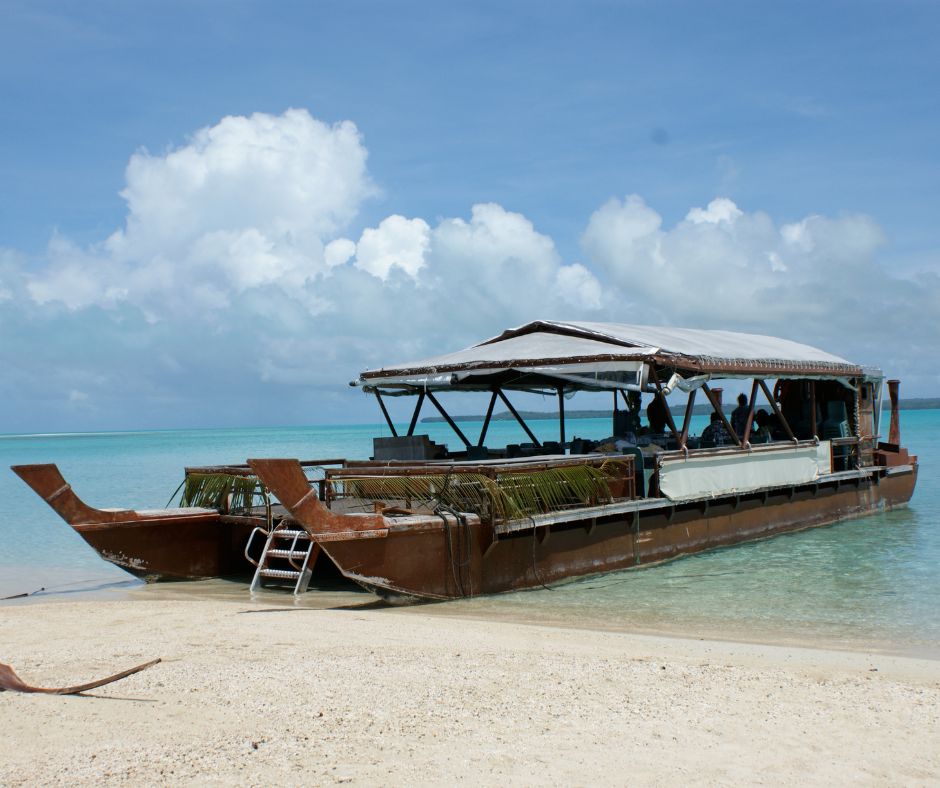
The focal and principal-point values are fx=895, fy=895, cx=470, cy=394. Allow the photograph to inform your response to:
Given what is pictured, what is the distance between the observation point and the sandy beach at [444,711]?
15.0 ft

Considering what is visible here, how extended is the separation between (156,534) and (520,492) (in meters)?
4.68

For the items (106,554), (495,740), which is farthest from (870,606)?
(106,554)

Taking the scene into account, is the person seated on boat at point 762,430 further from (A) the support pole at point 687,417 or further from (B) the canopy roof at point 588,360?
(A) the support pole at point 687,417

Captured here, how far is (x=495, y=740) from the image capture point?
4.99 meters

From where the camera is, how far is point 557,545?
11250mm

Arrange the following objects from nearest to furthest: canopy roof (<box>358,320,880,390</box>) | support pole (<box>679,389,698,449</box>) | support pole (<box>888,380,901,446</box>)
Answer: canopy roof (<box>358,320,880,390</box>), support pole (<box>679,389,698,449</box>), support pole (<box>888,380,901,446</box>)

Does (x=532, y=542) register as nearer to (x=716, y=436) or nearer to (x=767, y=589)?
(x=767, y=589)

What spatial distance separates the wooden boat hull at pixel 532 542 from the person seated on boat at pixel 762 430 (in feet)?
3.63

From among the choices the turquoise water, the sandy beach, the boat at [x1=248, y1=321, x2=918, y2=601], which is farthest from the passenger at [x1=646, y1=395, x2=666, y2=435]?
the sandy beach

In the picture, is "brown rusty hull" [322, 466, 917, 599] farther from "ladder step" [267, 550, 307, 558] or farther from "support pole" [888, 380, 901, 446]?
"support pole" [888, 380, 901, 446]

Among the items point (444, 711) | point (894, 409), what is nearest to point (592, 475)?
point (444, 711)

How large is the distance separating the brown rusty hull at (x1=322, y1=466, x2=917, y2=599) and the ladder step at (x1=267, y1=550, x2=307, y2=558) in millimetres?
1239

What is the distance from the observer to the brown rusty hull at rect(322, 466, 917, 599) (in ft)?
31.2

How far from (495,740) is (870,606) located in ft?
25.1
